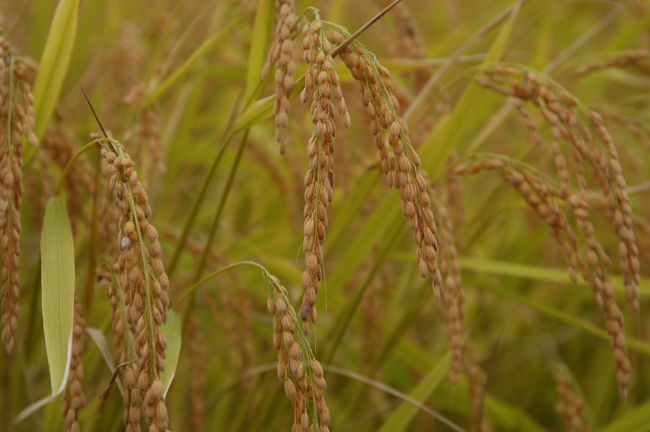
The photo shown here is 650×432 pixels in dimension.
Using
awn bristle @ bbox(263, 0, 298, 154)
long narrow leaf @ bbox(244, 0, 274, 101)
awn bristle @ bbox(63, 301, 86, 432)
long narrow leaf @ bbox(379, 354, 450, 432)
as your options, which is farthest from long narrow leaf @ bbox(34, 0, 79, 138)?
long narrow leaf @ bbox(379, 354, 450, 432)

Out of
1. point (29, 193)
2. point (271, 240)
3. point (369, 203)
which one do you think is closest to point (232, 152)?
point (271, 240)

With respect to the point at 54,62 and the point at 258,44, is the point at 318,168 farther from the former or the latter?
the point at 54,62

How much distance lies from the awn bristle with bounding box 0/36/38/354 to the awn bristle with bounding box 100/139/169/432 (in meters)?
0.23

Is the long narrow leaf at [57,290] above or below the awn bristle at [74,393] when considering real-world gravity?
above

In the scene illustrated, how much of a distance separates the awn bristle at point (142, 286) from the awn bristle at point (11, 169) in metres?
0.23

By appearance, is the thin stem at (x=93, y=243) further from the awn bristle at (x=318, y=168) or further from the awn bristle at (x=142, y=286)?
the awn bristle at (x=318, y=168)

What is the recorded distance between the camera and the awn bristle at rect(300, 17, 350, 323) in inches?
38.4

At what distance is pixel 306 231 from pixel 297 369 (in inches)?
8.4

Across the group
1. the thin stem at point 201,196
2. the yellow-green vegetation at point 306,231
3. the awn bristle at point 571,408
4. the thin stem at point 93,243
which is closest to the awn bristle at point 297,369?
the yellow-green vegetation at point 306,231

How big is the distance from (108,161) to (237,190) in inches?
89.8

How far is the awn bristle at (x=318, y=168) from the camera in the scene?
975 millimetres

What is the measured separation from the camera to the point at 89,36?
3492mm

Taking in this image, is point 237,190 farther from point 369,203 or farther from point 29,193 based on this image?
point 29,193

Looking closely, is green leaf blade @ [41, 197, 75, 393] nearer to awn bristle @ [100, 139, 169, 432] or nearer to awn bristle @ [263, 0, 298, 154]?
awn bristle @ [100, 139, 169, 432]
